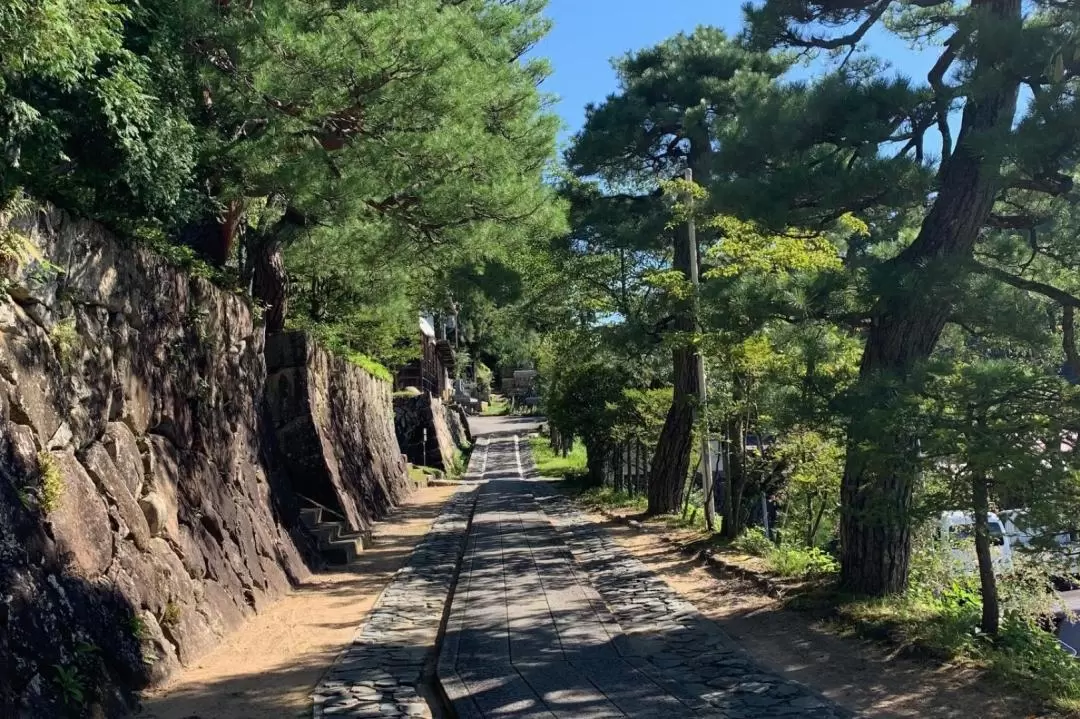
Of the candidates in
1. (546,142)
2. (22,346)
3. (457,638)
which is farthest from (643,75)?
(22,346)

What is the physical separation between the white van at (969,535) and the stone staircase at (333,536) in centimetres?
776

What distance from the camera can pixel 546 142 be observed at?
12289mm

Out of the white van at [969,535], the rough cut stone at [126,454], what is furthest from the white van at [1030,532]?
the rough cut stone at [126,454]

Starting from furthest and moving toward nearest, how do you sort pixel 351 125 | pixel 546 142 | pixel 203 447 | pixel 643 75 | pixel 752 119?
1. pixel 643 75
2. pixel 546 142
3. pixel 351 125
4. pixel 203 447
5. pixel 752 119

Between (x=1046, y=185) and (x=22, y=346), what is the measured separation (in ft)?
22.3

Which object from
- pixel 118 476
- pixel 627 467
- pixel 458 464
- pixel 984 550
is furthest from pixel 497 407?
pixel 984 550

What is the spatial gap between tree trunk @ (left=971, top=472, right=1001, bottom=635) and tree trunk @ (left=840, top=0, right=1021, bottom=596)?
40 centimetres

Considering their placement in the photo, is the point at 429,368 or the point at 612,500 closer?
the point at 612,500

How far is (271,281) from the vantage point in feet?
43.6

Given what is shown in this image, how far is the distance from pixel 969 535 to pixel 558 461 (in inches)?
1042

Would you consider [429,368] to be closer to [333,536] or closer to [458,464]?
[458,464]

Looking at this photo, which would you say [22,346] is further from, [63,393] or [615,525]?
[615,525]

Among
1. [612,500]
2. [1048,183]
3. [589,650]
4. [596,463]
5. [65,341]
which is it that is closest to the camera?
[65,341]

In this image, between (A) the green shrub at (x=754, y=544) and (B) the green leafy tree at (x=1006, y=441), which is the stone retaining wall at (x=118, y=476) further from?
(A) the green shrub at (x=754, y=544)
